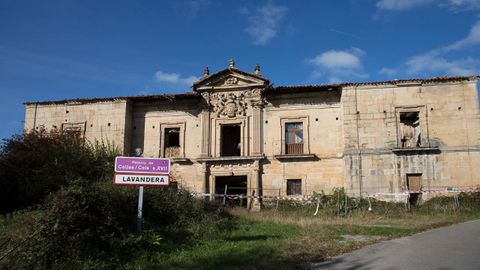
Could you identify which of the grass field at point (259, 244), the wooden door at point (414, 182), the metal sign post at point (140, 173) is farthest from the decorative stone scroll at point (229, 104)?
the metal sign post at point (140, 173)

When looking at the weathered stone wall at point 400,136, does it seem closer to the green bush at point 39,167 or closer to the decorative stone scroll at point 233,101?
the decorative stone scroll at point 233,101

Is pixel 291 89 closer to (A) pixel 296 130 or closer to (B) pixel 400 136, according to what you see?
(A) pixel 296 130

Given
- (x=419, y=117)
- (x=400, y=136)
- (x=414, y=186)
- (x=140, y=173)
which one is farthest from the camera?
(x=400, y=136)

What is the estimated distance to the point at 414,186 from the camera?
2316 cm

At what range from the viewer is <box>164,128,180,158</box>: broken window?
88.6 feet

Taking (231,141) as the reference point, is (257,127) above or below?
above

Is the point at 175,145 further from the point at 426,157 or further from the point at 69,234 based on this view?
the point at 69,234

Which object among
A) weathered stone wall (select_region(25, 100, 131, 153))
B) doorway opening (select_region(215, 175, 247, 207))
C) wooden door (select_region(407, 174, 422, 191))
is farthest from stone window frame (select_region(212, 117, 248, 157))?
wooden door (select_region(407, 174, 422, 191))

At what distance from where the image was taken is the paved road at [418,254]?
891 cm

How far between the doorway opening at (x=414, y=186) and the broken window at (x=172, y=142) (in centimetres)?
1266

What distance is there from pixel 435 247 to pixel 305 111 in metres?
15.7

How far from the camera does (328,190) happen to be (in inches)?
968

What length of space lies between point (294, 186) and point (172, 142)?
8.26 metres

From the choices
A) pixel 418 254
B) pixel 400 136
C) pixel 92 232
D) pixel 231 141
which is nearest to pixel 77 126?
pixel 231 141
